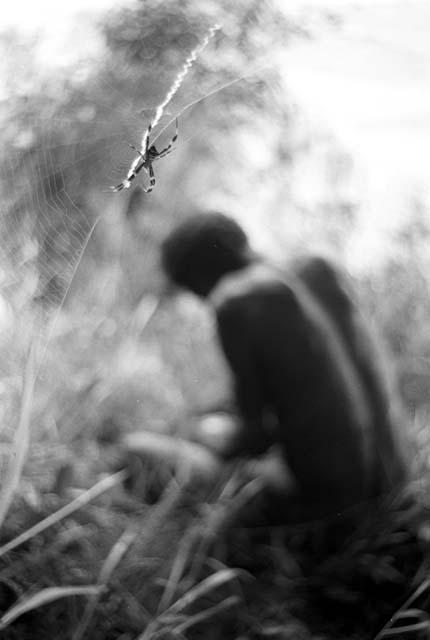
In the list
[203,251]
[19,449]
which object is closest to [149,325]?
[203,251]

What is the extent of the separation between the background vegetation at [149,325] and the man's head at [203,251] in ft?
0.05

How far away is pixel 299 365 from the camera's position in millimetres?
672

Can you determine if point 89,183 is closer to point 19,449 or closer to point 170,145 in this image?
point 170,145

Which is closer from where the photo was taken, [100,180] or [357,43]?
[100,180]

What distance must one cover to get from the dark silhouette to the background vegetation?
23 millimetres

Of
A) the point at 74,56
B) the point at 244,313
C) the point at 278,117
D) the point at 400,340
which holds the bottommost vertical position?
the point at 400,340

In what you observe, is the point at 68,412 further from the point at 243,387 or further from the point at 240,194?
the point at 240,194

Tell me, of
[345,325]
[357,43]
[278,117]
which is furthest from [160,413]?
[357,43]

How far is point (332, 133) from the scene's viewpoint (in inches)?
29.1

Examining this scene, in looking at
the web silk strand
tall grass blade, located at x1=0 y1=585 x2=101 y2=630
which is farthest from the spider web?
tall grass blade, located at x1=0 y1=585 x2=101 y2=630

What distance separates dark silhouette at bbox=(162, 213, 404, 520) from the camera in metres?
0.66

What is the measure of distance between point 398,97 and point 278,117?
0.45 ft

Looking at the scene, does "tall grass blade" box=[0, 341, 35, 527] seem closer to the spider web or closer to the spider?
the spider web

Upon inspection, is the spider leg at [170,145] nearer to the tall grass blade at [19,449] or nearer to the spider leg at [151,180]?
the spider leg at [151,180]
